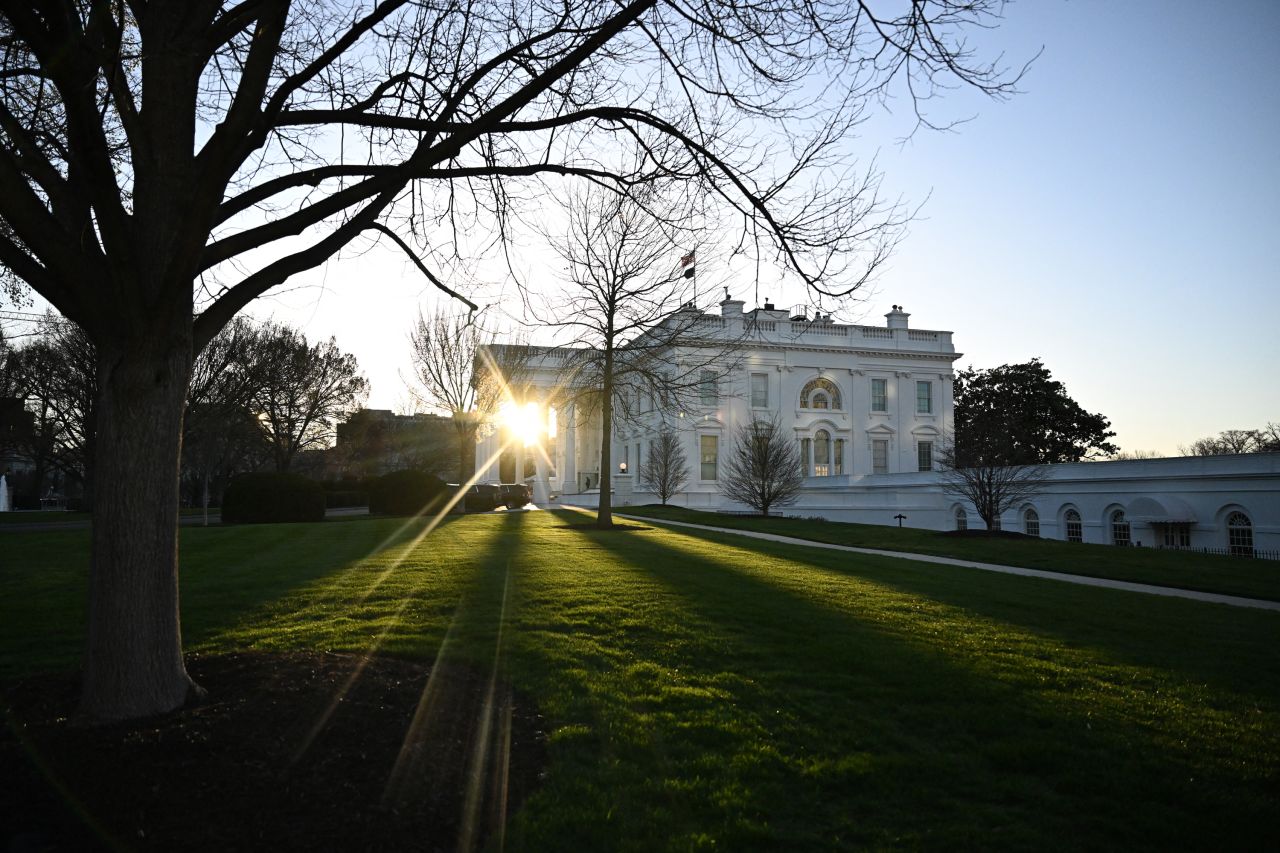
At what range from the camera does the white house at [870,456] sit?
2859cm

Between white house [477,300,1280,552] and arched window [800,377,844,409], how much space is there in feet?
0.28

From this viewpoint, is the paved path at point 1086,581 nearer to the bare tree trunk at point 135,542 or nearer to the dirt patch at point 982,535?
the dirt patch at point 982,535

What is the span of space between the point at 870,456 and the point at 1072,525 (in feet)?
75.8

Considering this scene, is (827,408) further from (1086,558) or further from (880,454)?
(1086,558)

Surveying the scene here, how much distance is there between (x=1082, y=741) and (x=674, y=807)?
275 cm

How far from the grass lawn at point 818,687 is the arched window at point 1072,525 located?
23.2m

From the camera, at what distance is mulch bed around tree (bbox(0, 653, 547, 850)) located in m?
3.40

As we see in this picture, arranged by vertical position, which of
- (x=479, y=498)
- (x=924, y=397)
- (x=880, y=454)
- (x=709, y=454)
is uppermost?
(x=924, y=397)

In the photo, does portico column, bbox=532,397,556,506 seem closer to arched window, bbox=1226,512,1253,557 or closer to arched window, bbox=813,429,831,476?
arched window, bbox=813,429,831,476

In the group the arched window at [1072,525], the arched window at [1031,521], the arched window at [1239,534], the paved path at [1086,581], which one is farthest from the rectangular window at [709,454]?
the paved path at [1086,581]

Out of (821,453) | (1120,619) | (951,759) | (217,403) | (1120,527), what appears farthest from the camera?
(821,453)

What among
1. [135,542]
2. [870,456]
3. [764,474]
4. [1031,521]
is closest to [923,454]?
[870,456]

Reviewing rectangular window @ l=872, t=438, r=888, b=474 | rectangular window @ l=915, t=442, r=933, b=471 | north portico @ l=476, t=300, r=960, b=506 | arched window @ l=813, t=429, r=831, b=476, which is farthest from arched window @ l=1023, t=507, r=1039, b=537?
rectangular window @ l=915, t=442, r=933, b=471

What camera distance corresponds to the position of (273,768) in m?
3.95
